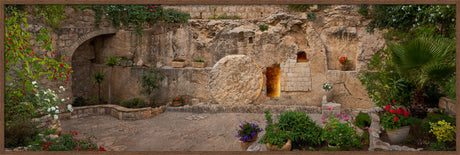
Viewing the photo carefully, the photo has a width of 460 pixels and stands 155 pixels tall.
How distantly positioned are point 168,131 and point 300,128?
4.66m

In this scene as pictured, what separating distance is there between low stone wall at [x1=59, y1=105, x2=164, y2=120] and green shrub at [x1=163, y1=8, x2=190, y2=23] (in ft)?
15.1

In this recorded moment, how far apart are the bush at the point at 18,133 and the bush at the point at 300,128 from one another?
507cm

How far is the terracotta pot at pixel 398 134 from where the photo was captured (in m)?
5.45


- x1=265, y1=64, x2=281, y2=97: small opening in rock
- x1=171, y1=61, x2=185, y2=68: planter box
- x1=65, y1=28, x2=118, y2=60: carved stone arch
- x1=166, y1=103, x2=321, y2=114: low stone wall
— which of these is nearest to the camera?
x1=166, y1=103, x2=321, y2=114: low stone wall

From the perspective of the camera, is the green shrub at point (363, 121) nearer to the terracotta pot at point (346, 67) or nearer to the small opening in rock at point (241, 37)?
the terracotta pot at point (346, 67)

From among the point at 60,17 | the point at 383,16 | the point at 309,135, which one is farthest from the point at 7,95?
the point at 383,16

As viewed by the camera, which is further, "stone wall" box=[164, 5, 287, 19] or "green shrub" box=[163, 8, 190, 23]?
"stone wall" box=[164, 5, 287, 19]

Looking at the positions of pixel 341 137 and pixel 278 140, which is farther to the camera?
pixel 278 140

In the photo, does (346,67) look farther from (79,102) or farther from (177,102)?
(79,102)

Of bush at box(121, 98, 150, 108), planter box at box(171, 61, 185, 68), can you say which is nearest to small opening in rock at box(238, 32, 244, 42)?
planter box at box(171, 61, 185, 68)

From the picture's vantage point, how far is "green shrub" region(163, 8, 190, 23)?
13297mm

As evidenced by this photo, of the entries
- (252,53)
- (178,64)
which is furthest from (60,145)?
(252,53)

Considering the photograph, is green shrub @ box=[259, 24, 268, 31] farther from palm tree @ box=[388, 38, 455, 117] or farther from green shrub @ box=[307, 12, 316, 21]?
palm tree @ box=[388, 38, 455, 117]

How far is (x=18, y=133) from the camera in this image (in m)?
5.02
